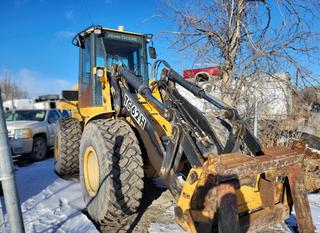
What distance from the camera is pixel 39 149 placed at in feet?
30.3

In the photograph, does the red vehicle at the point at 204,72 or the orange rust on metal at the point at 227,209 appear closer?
the orange rust on metal at the point at 227,209

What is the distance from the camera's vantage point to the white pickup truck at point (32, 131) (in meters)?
8.52

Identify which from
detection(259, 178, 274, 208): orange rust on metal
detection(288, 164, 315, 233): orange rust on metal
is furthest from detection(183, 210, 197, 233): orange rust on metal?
detection(288, 164, 315, 233): orange rust on metal

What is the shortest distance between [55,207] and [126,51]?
3086 mm

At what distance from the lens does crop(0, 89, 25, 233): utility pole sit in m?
1.87

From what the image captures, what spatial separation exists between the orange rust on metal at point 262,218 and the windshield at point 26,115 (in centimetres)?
890

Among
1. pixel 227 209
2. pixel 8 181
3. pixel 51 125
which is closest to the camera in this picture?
pixel 8 181

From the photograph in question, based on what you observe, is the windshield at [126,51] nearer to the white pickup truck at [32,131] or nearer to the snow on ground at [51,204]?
the snow on ground at [51,204]

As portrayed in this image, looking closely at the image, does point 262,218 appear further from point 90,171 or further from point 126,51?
point 126,51

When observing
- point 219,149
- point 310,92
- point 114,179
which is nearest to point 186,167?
point 219,149

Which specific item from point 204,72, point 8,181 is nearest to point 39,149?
point 204,72

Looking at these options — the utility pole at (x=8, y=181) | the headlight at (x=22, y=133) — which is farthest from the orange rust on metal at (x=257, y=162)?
the headlight at (x=22, y=133)

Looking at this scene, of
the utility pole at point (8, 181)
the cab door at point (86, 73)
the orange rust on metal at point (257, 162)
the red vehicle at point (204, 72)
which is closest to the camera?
the utility pole at point (8, 181)

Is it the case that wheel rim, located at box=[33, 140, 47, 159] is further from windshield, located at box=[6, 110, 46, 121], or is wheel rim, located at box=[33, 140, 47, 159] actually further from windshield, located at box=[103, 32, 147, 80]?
windshield, located at box=[103, 32, 147, 80]
